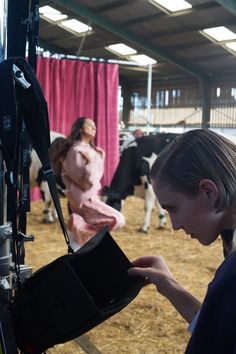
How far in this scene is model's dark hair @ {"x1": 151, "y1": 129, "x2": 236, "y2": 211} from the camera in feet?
2.74

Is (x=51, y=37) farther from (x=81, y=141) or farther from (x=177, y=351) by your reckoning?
(x=177, y=351)

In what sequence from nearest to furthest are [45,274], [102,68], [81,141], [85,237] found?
[45,274], [85,237], [81,141], [102,68]

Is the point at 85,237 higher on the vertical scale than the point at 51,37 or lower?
lower

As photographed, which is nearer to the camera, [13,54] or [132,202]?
[13,54]

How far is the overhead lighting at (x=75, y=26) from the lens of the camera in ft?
26.7

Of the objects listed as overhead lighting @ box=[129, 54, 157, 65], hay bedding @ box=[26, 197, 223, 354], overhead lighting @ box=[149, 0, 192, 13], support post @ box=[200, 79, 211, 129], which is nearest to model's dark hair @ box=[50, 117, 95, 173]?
hay bedding @ box=[26, 197, 223, 354]

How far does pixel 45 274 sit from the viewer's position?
0.98 metres

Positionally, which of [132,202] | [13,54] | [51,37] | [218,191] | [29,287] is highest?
[51,37]

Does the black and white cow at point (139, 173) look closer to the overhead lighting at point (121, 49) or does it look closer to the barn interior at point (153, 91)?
the barn interior at point (153, 91)

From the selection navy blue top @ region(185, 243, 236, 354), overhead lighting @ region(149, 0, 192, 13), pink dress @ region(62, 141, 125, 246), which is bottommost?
pink dress @ region(62, 141, 125, 246)

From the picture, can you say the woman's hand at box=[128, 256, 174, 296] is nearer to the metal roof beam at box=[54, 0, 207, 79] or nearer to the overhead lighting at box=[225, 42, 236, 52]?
the metal roof beam at box=[54, 0, 207, 79]

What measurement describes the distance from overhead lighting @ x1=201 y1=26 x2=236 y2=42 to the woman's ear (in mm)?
7216

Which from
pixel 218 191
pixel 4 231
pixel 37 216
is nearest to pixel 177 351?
pixel 4 231

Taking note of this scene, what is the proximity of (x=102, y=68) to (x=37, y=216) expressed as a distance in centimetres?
222
